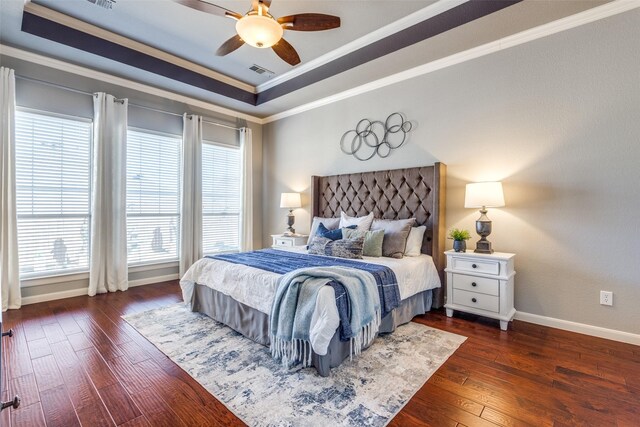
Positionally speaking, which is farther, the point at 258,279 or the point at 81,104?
the point at 81,104

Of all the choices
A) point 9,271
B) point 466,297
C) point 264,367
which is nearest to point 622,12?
point 466,297

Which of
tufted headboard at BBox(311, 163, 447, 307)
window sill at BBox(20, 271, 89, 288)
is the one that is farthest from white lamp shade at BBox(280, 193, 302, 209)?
window sill at BBox(20, 271, 89, 288)

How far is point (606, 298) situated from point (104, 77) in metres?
6.26

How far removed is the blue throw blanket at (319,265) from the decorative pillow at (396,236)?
1.78 feet

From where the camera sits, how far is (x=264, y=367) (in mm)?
2250

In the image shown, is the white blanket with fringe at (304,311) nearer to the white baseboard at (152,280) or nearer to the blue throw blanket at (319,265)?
the blue throw blanket at (319,265)

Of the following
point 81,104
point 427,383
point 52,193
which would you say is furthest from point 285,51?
point 52,193

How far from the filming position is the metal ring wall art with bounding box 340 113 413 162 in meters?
4.05

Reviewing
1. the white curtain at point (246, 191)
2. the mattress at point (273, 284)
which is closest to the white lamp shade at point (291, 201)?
the white curtain at point (246, 191)

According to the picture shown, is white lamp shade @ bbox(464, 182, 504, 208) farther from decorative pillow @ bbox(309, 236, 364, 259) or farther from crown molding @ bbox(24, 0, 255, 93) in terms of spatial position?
crown molding @ bbox(24, 0, 255, 93)

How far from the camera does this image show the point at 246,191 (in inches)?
225

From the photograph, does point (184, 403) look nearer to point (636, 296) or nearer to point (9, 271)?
point (9, 271)

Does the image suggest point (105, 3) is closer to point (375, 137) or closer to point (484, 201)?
point (375, 137)

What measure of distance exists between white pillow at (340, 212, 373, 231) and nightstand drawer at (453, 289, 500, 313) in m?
1.24
